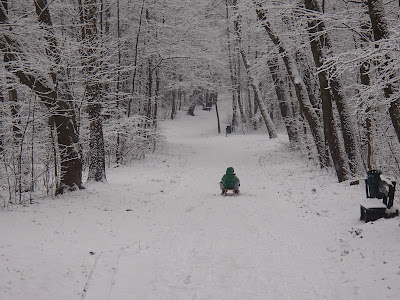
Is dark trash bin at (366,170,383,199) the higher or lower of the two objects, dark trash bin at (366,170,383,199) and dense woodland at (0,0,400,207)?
the lower

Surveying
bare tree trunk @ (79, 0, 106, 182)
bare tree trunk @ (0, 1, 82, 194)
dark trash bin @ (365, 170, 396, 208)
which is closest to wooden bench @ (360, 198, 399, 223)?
dark trash bin @ (365, 170, 396, 208)

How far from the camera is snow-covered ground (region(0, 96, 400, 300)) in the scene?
5.18m

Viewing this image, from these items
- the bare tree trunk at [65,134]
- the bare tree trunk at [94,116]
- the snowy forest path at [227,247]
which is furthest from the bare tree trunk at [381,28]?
the bare tree trunk at [94,116]

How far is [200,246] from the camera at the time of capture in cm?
709

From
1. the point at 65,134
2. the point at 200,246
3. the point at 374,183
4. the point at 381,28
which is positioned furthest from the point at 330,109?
the point at 65,134

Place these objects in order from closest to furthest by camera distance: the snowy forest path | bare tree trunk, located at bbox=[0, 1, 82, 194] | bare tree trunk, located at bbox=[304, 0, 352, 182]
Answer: the snowy forest path < bare tree trunk, located at bbox=[0, 1, 82, 194] < bare tree trunk, located at bbox=[304, 0, 352, 182]

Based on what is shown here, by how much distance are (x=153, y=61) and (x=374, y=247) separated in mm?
18463

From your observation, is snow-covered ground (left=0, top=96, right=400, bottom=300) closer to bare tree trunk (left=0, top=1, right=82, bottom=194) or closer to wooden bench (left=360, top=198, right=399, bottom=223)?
wooden bench (left=360, top=198, right=399, bottom=223)

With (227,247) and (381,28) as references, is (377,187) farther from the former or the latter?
(227,247)

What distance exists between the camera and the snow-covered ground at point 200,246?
5176 millimetres

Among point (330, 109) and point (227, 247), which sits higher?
point (330, 109)

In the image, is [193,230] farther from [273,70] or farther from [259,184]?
[273,70]

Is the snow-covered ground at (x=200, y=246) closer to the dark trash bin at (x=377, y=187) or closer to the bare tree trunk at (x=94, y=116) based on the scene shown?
the dark trash bin at (x=377, y=187)

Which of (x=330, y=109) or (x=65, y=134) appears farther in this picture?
(x=330, y=109)
